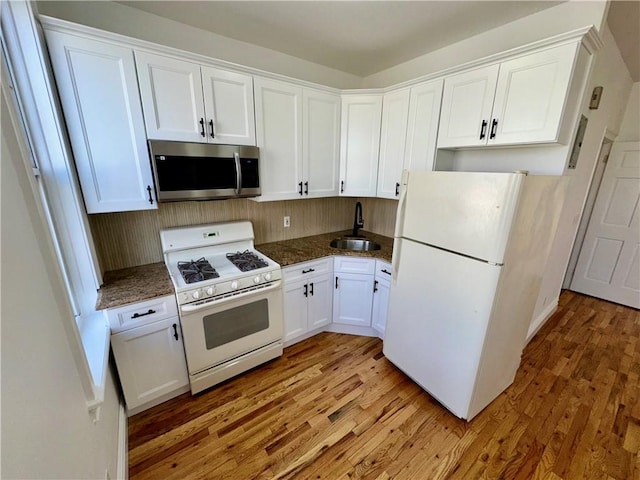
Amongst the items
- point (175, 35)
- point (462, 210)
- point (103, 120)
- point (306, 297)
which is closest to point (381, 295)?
point (306, 297)

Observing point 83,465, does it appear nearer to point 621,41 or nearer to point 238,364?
point 238,364

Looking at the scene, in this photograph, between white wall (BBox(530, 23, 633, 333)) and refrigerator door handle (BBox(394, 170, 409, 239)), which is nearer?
refrigerator door handle (BBox(394, 170, 409, 239))

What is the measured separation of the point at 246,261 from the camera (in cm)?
212

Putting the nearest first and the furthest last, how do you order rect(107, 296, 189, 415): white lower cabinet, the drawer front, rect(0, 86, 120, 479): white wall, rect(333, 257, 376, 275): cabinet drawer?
rect(0, 86, 120, 479): white wall, rect(107, 296, 189, 415): white lower cabinet, the drawer front, rect(333, 257, 376, 275): cabinet drawer

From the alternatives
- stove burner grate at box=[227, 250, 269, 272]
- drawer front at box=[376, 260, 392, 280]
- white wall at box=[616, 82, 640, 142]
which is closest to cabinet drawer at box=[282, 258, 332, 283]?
stove burner grate at box=[227, 250, 269, 272]

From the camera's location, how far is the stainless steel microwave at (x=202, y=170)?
67.9 inches

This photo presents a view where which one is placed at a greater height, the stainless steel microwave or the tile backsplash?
the stainless steel microwave

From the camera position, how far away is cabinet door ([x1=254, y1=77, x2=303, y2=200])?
6.90 feet

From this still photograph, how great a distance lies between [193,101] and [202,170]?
0.46m

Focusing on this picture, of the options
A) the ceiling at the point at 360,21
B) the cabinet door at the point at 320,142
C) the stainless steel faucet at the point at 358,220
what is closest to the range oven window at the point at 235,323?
the cabinet door at the point at 320,142

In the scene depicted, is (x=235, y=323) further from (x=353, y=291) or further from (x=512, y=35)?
(x=512, y=35)

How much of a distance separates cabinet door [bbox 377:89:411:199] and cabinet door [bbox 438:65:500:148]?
35cm

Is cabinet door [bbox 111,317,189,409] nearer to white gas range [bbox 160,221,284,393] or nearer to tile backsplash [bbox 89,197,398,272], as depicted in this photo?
white gas range [bbox 160,221,284,393]

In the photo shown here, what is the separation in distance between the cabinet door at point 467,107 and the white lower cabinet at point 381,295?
115 centimetres
